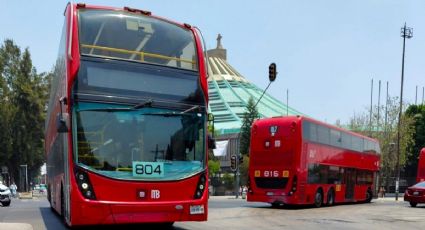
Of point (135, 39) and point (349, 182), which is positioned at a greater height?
point (135, 39)

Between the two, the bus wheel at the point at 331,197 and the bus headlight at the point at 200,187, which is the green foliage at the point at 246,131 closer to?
the bus wheel at the point at 331,197

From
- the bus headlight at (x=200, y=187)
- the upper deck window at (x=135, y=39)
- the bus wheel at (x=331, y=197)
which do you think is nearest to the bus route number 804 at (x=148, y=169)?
the bus headlight at (x=200, y=187)

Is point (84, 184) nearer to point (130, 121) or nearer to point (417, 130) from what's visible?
point (130, 121)

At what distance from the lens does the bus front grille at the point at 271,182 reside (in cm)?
2308

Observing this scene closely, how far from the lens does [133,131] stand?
35.7ft

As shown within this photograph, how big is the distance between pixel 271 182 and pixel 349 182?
637cm

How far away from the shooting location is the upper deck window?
1105 cm

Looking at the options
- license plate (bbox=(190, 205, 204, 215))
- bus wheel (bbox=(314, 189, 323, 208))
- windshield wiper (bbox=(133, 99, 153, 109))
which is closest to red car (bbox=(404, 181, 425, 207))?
bus wheel (bbox=(314, 189, 323, 208))

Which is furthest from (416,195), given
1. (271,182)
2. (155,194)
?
(155,194)

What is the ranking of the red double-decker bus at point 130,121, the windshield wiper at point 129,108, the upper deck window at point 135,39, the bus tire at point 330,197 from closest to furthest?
the red double-decker bus at point 130,121 < the windshield wiper at point 129,108 < the upper deck window at point 135,39 < the bus tire at point 330,197

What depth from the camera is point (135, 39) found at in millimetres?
11484

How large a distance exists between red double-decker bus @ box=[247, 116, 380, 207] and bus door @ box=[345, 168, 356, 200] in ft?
1.45

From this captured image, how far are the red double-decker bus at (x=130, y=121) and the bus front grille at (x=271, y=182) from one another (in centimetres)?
1200

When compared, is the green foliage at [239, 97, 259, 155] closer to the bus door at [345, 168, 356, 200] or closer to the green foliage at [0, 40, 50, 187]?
the green foliage at [0, 40, 50, 187]
